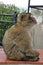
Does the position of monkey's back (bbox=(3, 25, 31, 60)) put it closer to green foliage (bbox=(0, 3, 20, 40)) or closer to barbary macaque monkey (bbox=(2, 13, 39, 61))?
barbary macaque monkey (bbox=(2, 13, 39, 61))

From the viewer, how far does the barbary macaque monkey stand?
1.93 m

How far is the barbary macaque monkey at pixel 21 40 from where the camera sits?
1.93 meters

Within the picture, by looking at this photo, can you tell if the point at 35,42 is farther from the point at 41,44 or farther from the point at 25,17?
the point at 25,17

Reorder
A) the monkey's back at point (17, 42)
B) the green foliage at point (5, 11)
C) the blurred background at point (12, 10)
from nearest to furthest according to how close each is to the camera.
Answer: the monkey's back at point (17, 42) < the blurred background at point (12, 10) < the green foliage at point (5, 11)

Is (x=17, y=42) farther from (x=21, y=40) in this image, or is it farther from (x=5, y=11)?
(x=5, y=11)

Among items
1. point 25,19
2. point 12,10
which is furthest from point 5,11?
point 25,19

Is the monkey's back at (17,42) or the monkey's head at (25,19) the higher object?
the monkey's head at (25,19)

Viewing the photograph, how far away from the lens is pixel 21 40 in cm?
193

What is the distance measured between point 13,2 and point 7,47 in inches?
90.6

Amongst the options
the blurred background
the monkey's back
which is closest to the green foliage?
the blurred background

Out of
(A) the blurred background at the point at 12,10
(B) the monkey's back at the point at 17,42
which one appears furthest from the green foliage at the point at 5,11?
(B) the monkey's back at the point at 17,42

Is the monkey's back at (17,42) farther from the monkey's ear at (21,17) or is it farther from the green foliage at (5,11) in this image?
the green foliage at (5,11)

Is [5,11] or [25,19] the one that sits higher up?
[25,19]

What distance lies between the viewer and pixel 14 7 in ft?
14.0
